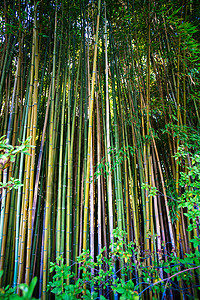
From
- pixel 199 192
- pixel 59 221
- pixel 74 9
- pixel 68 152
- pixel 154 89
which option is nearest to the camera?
pixel 199 192

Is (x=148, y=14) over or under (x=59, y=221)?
over

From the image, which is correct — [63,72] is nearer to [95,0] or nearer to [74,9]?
[74,9]

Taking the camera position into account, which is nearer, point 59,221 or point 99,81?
point 59,221

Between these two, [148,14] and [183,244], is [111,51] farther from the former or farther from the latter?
[183,244]

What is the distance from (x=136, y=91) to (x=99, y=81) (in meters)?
0.46

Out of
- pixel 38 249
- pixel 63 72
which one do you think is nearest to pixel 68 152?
pixel 63 72

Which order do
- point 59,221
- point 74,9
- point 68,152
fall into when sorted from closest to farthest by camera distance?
point 59,221
point 68,152
point 74,9

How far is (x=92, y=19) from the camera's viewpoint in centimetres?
180

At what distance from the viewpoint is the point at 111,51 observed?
1815 mm

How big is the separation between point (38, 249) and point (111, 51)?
2315 mm

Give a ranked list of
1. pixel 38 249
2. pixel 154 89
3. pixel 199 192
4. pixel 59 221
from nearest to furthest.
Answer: pixel 199 192 < pixel 59 221 < pixel 38 249 < pixel 154 89

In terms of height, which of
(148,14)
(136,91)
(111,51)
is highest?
(148,14)

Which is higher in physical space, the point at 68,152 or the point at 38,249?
the point at 68,152

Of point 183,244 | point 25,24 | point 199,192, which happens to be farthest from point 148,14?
point 183,244
